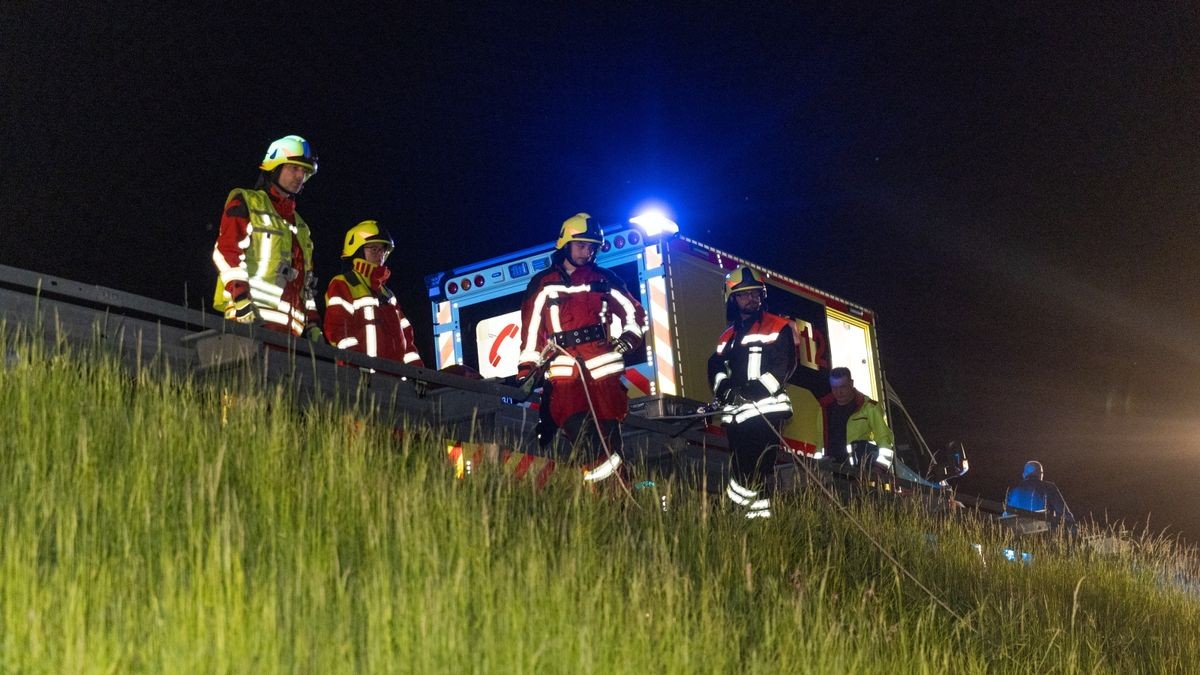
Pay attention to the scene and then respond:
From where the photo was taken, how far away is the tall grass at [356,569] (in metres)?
3.85

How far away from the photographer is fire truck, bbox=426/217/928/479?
1144cm

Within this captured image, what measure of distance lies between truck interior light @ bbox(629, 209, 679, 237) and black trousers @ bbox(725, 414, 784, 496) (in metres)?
2.90

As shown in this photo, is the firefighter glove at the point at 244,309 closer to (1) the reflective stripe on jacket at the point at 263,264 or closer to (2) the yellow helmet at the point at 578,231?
(1) the reflective stripe on jacket at the point at 263,264

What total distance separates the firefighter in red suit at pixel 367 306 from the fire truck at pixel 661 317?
167 centimetres

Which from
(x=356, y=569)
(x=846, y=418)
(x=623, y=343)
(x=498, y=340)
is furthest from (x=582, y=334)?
(x=846, y=418)

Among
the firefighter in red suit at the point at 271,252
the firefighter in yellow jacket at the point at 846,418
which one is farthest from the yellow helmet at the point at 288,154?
the firefighter in yellow jacket at the point at 846,418

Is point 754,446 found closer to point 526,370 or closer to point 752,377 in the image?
point 752,377

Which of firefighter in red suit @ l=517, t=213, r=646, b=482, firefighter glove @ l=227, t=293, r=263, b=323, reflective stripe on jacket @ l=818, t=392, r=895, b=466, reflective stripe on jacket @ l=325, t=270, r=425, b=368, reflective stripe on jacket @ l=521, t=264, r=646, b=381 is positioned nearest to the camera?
firefighter glove @ l=227, t=293, r=263, b=323

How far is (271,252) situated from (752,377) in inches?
127

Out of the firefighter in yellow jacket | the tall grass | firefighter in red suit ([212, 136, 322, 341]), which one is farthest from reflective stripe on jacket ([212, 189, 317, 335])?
the firefighter in yellow jacket

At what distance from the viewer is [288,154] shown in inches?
318

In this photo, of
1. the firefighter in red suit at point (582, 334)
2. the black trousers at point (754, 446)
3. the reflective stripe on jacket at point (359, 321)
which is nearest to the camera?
the firefighter in red suit at point (582, 334)

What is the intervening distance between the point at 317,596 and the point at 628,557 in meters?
1.73

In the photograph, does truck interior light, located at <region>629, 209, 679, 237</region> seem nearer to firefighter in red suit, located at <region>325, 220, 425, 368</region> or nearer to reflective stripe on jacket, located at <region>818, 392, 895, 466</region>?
reflective stripe on jacket, located at <region>818, 392, 895, 466</region>
